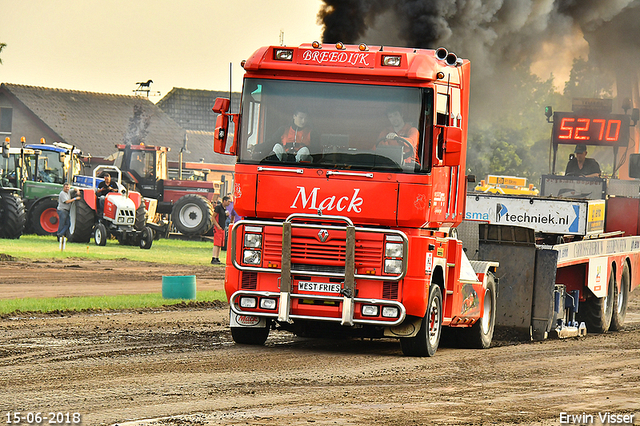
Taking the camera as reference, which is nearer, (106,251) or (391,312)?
(391,312)

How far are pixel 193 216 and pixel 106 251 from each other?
7581 millimetres

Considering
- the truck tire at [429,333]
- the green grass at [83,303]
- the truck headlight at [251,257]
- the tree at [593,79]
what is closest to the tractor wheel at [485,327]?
the truck tire at [429,333]

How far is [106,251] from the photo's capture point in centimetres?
3123

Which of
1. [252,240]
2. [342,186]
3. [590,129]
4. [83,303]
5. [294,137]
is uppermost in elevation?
[590,129]

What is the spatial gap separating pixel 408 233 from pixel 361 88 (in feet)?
5.53

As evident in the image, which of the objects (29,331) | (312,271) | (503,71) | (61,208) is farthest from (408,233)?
(61,208)

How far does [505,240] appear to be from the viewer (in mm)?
14828

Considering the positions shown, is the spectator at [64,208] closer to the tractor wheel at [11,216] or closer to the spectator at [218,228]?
the tractor wheel at [11,216]

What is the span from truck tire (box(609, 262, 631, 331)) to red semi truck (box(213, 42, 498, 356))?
298 inches

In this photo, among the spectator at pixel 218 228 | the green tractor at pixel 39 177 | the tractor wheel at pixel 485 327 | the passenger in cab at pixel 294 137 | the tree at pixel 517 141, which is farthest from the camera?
the tree at pixel 517 141

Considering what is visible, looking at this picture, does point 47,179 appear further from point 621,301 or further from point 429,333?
point 429,333

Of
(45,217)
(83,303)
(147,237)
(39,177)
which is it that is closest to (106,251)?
(147,237)

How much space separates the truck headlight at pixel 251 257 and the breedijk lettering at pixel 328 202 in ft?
2.25

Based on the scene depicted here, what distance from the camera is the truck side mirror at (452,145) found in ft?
36.6
